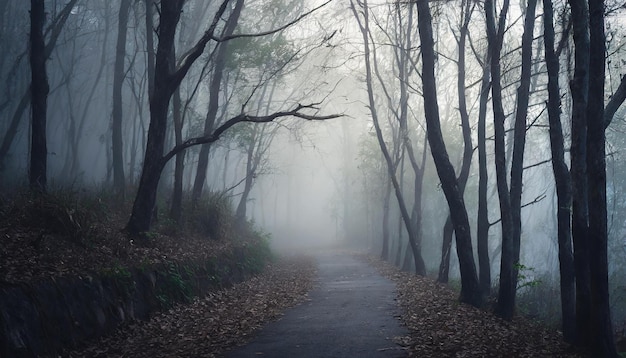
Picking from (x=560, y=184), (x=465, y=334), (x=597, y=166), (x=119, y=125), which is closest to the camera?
(x=597, y=166)

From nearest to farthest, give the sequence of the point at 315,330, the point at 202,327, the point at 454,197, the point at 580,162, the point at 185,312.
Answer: the point at 580,162 < the point at 315,330 < the point at 202,327 < the point at 185,312 < the point at 454,197

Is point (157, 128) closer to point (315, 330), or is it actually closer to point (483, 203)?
point (315, 330)

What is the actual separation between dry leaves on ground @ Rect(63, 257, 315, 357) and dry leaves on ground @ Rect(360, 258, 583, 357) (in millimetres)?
2953

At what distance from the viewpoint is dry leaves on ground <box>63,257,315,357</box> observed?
8430 mm

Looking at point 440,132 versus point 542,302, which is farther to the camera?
point 542,302

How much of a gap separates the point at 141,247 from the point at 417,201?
14337mm

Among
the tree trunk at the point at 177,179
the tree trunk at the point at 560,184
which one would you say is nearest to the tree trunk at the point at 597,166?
the tree trunk at the point at 560,184

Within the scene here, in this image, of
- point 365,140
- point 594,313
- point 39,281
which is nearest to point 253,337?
point 39,281

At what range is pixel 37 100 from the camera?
46.0ft

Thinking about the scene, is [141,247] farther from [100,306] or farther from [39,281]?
[39,281]

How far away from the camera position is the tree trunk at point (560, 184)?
34.0 ft

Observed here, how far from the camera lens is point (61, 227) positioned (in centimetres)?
1064

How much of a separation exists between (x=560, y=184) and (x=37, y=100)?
41.6 ft

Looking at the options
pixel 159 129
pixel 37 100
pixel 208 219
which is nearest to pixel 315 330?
pixel 159 129
